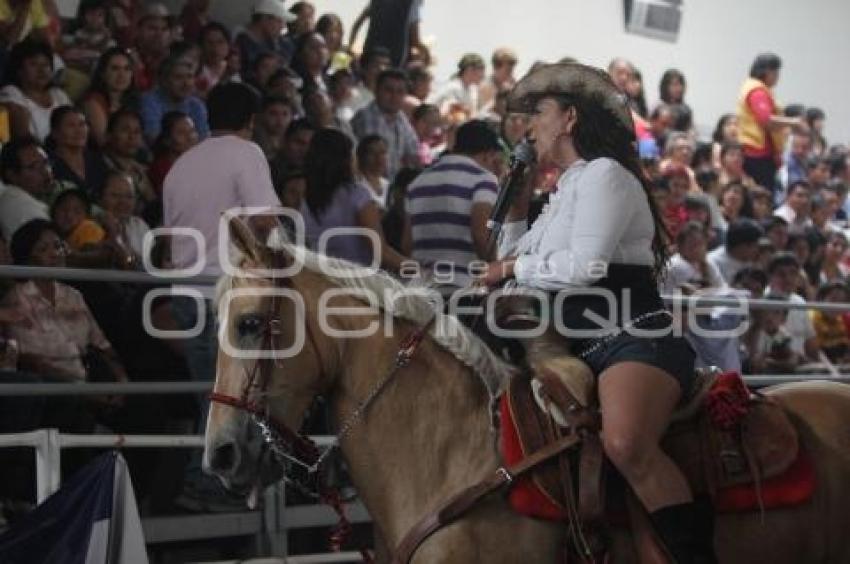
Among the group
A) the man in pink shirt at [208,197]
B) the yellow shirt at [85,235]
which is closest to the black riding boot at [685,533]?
the man in pink shirt at [208,197]

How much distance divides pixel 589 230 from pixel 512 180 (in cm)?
42

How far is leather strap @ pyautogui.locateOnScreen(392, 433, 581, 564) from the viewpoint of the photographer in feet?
13.8

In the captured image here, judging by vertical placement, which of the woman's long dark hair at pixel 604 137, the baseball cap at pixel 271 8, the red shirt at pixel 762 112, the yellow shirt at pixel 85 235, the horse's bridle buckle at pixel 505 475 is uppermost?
the woman's long dark hair at pixel 604 137

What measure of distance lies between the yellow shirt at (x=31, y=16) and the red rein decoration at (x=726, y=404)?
5.61 m

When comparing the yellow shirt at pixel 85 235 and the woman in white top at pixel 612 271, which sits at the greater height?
the woman in white top at pixel 612 271

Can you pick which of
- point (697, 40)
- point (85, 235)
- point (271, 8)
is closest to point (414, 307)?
point (85, 235)

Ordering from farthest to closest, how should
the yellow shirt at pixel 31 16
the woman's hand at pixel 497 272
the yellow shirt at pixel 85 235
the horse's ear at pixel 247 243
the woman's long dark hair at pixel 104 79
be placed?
the woman's long dark hair at pixel 104 79, the yellow shirt at pixel 31 16, the yellow shirt at pixel 85 235, the woman's hand at pixel 497 272, the horse's ear at pixel 247 243

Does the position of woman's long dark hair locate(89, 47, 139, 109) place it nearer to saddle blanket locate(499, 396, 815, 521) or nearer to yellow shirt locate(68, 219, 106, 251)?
yellow shirt locate(68, 219, 106, 251)

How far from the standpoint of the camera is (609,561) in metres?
4.24

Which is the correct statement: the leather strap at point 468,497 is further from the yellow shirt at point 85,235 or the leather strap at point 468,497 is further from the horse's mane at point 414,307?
the yellow shirt at point 85,235

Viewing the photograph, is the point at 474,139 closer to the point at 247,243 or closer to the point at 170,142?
the point at 170,142

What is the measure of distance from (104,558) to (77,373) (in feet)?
3.47

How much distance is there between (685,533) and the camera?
4199 millimetres

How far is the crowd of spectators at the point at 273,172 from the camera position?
21.9 feet
